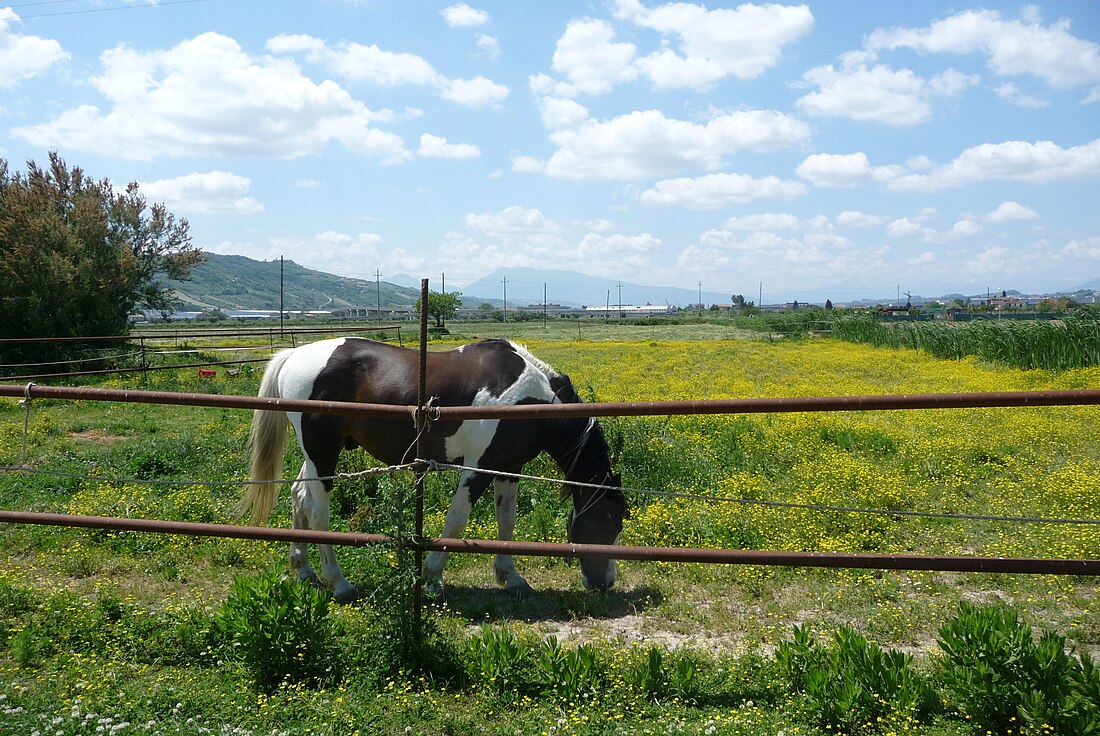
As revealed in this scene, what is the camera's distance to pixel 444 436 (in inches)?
204

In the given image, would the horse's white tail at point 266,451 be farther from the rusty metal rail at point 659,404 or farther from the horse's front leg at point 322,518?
the rusty metal rail at point 659,404

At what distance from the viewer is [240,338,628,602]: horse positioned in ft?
17.2

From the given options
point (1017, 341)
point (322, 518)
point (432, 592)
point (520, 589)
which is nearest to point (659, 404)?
point (432, 592)

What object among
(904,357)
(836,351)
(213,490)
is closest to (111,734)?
(213,490)

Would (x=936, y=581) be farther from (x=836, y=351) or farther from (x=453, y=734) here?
(x=836, y=351)

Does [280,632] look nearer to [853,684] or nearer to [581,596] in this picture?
[581,596]

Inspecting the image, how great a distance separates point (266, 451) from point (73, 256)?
21.7 m

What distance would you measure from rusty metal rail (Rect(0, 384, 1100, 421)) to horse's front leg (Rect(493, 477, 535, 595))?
1.88 metres

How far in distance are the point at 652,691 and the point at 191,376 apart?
2027cm

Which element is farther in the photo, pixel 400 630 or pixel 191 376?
pixel 191 376

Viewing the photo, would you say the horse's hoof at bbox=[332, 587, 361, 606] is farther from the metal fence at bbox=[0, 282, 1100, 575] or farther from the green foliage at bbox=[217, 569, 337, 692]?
the metal fence at bbox=[0, 282, 1100, 575]

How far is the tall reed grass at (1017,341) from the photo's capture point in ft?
65.4

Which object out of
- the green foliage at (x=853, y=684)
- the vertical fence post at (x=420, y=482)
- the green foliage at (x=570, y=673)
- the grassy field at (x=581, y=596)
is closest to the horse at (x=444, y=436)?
the grassy field at (x=581, y=596)

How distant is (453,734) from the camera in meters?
3.33
